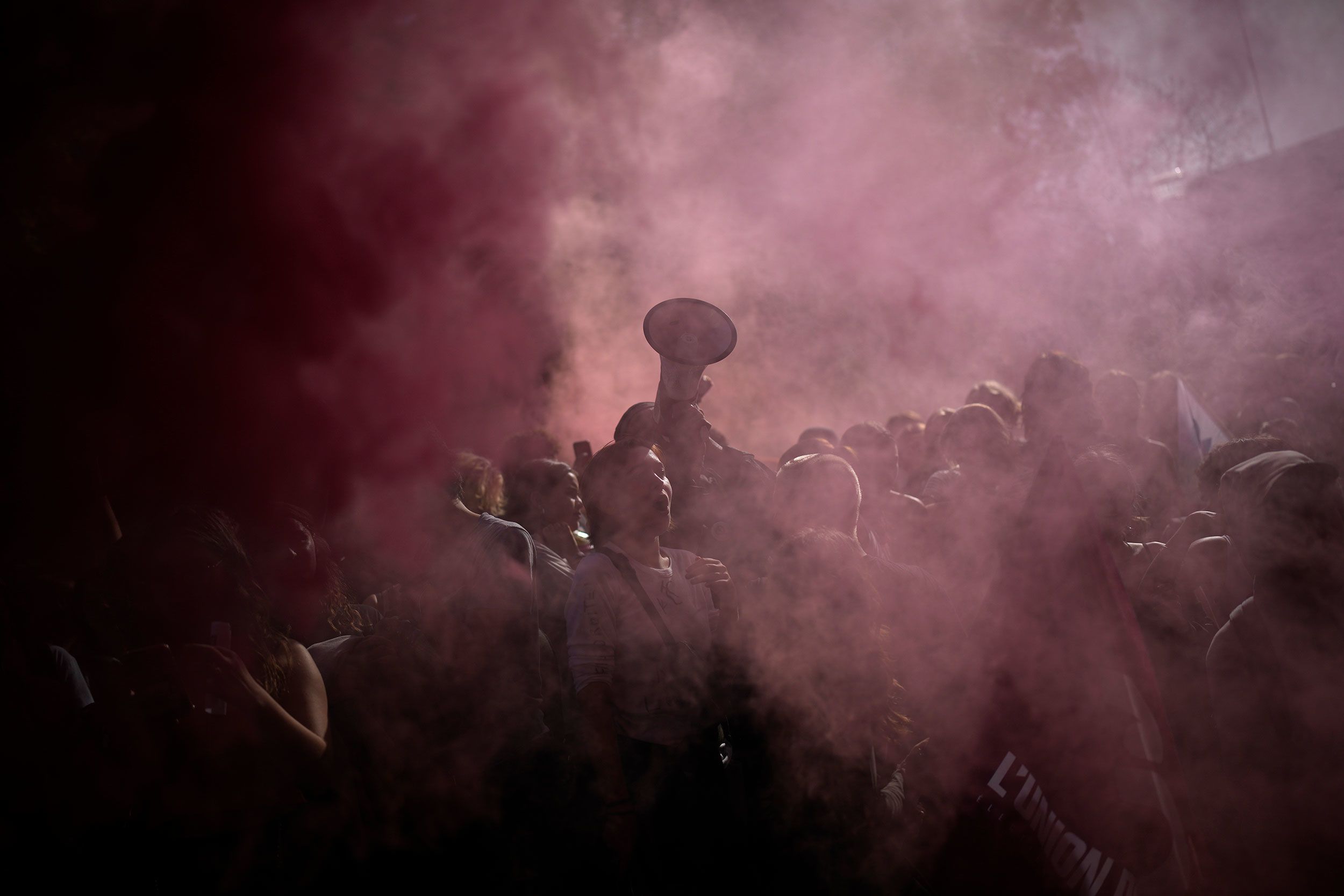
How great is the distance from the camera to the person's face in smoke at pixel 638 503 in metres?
2.39

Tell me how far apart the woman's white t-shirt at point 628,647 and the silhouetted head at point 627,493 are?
0.33ft

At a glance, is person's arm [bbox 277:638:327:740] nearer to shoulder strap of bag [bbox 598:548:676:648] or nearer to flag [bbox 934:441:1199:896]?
shoulder strap of bag [bbox 598:548:676:648]

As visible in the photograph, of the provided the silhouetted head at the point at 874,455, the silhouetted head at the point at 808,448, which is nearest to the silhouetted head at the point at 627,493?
the silhouetted head at the point at 808,448

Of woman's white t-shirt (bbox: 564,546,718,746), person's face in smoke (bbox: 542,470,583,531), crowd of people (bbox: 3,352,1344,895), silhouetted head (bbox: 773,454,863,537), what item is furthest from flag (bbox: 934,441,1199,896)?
person's face in smoke (bbox: 542,470,583,531)

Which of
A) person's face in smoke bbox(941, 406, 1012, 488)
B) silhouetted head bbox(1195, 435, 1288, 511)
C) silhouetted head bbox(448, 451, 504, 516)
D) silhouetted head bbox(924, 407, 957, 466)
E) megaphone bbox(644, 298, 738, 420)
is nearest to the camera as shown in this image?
silhouetted head bbox(1195, 435, 1288, 511)

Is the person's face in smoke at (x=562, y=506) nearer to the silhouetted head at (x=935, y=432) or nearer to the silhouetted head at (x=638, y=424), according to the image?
the silhouetted head at (x=638, y=424)

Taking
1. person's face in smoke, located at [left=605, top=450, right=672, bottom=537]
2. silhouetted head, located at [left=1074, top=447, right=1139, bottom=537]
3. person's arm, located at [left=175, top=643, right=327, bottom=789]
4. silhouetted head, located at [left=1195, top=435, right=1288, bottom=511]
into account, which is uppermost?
silhouetted head, located at [left=1195, top=435, right=1288, bottom=511]

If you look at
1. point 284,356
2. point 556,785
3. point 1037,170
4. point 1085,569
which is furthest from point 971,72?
point 556,785

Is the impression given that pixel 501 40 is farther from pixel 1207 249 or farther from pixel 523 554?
pixel 1207 249

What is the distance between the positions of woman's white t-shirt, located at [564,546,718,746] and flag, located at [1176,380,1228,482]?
3.24 meters

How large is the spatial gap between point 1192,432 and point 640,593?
139 inches

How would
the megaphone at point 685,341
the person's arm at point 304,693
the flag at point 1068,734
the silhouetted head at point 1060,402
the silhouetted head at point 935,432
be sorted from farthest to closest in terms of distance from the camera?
the silhouetted head at point 935,432, the silhouetted head at point 1060,402, the megaphone at point 685,341, the person's arm at point 304,693, the flag at point 1068,734

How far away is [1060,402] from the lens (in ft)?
11.4

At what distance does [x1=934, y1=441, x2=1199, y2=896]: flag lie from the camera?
1.49 meters
